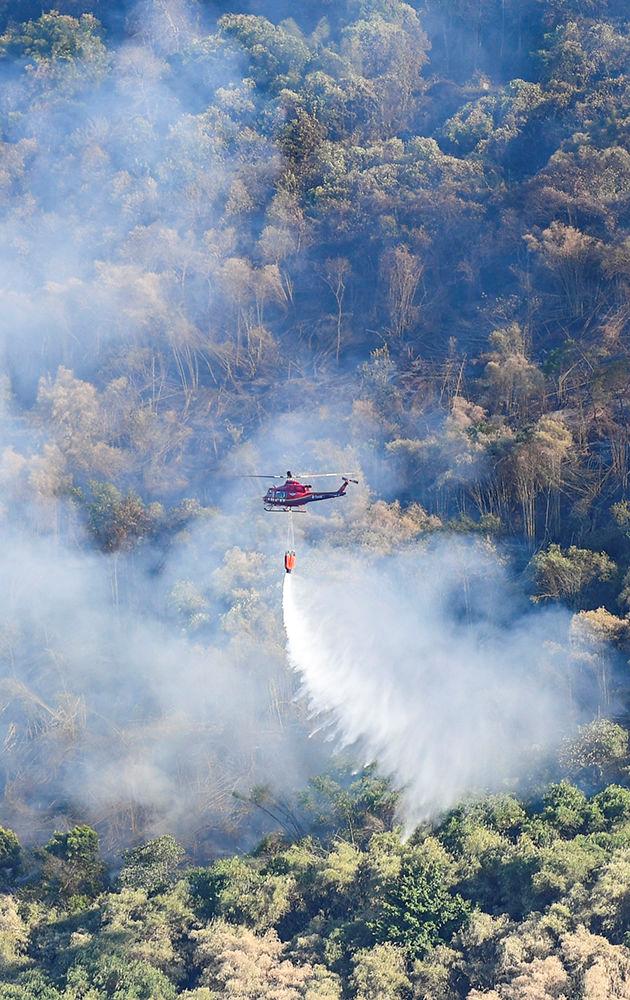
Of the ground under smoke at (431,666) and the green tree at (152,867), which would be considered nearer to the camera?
the green tree at (152,867)

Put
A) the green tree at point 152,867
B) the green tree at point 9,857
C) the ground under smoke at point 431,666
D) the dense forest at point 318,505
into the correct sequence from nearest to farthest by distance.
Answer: the dense forest at point 318,505
the green tree at point 152,867
the green tree at point 9,857
the ground under smoke at point 431,666

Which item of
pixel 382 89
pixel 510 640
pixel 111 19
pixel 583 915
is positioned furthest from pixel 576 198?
pixel 583 915

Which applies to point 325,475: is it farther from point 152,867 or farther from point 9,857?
point 9,857

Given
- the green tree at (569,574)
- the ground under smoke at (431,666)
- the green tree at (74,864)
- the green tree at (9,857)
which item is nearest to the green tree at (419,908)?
the ground under smoke at (431,666)

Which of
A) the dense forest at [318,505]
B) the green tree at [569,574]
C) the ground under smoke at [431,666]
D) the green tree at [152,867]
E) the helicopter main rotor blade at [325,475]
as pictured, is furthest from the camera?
the green tree at [569,574]

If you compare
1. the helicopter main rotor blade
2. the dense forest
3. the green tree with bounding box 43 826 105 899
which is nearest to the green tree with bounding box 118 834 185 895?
the dense forest

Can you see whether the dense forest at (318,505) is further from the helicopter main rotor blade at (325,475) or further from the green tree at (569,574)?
the helicopter main rotor blade at (325,475)

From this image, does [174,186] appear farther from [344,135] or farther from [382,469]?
[382,469]
